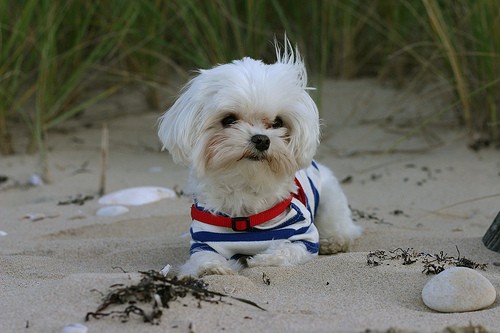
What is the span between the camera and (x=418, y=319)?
324 cm

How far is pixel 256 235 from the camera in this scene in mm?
4301

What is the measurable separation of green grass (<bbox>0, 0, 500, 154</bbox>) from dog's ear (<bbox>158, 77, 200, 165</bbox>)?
2.46 meters

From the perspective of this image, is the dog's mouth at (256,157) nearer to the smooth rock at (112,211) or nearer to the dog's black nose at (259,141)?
the dog's black nose at (259,141)

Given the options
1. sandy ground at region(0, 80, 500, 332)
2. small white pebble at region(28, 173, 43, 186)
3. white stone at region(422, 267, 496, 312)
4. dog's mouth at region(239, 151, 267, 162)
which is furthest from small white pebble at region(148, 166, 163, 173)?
white stone at region(422, 267, 496, 312)

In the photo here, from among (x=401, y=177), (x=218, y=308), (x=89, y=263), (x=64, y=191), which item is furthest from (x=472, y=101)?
(x=218, y=308)

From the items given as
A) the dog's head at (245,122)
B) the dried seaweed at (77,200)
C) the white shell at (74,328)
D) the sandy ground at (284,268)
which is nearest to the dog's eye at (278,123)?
the dog's head at (245,122)

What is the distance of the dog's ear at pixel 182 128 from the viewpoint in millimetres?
4148

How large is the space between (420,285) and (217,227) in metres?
1.09

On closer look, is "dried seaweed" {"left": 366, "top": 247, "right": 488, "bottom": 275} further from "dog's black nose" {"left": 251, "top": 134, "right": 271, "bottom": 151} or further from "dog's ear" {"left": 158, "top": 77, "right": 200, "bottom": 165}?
"dog's ear" {"left": 158, "top": 77, "right": 200, "bottom": 165}

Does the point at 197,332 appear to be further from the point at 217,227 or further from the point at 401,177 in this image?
the point at 401,177

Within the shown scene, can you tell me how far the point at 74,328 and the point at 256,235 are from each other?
4.84 ft

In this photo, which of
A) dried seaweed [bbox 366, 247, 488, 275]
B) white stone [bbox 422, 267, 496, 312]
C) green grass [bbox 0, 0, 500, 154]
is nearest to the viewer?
white stone [bbox 422, 267, 496, 312]

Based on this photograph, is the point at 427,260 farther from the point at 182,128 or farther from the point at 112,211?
the point at 112,211

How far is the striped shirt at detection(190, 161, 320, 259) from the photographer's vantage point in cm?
427
